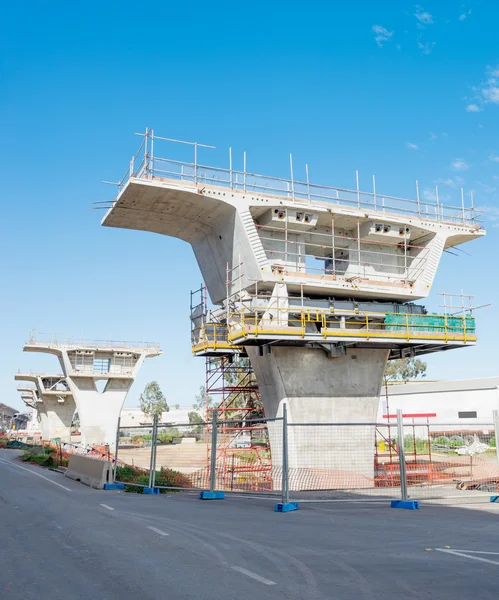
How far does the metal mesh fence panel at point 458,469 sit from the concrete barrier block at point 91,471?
35.3 ft

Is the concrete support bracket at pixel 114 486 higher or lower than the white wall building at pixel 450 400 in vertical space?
lower

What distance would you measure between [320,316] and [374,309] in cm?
300

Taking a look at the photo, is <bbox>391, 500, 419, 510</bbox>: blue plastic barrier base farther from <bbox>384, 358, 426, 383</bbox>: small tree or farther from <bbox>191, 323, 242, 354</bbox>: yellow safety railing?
<bbox>384, 358, 426, 383</bbox>: small tree

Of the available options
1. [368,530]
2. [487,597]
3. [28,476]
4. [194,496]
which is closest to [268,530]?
[368,530]

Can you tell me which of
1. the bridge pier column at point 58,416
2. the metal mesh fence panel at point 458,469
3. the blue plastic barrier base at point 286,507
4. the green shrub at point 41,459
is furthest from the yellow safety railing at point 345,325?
the bridge pier column at point 58,416

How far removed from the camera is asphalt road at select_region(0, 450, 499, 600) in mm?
6680

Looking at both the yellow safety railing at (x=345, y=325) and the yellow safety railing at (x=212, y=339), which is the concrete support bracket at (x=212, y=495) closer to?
the yellow safety railing at (x=345, y=325)

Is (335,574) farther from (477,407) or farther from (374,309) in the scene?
(477,407)

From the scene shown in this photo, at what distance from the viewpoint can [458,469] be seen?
24812 millimetres

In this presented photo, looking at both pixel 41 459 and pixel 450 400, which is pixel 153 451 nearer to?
pixel 41 459

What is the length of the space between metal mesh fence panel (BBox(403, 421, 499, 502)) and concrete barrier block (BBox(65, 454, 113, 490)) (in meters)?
10.8

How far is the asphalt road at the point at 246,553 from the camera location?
668cm

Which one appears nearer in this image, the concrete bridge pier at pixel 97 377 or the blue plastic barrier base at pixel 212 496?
the blue plastic barrier base at pixel 212 496

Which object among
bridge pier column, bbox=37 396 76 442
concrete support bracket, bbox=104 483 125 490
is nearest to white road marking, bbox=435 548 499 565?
concrete support bracket, bbox=104 483 125 490
